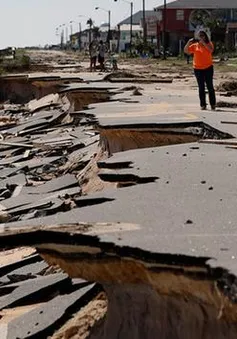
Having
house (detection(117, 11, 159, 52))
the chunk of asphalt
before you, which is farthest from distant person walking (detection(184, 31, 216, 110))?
house (detection(117, 11, 159, 52))

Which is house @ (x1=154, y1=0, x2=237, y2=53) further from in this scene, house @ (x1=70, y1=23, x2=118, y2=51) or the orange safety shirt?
the orange safety shirt

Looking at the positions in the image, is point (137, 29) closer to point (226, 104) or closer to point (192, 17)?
point (192, 17)

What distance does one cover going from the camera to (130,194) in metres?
7.07

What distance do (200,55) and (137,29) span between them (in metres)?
114

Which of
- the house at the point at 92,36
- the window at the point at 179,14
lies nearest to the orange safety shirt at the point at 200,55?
the window at the point at 179,14

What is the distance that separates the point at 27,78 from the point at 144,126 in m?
26.1

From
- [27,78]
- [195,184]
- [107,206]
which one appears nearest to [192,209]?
[107,206]

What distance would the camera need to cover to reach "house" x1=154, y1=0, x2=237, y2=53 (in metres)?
87.9

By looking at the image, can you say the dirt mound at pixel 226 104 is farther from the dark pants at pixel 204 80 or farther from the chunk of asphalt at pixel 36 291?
the chunk of asphalt at pixel 36 291

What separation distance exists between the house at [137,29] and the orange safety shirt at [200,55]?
8356 centimetres

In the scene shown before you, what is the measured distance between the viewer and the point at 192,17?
88250mm

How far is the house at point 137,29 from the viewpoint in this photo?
4109 inches

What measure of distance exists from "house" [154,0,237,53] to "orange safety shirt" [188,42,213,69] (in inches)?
2842

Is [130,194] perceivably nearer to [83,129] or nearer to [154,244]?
[154,244]
